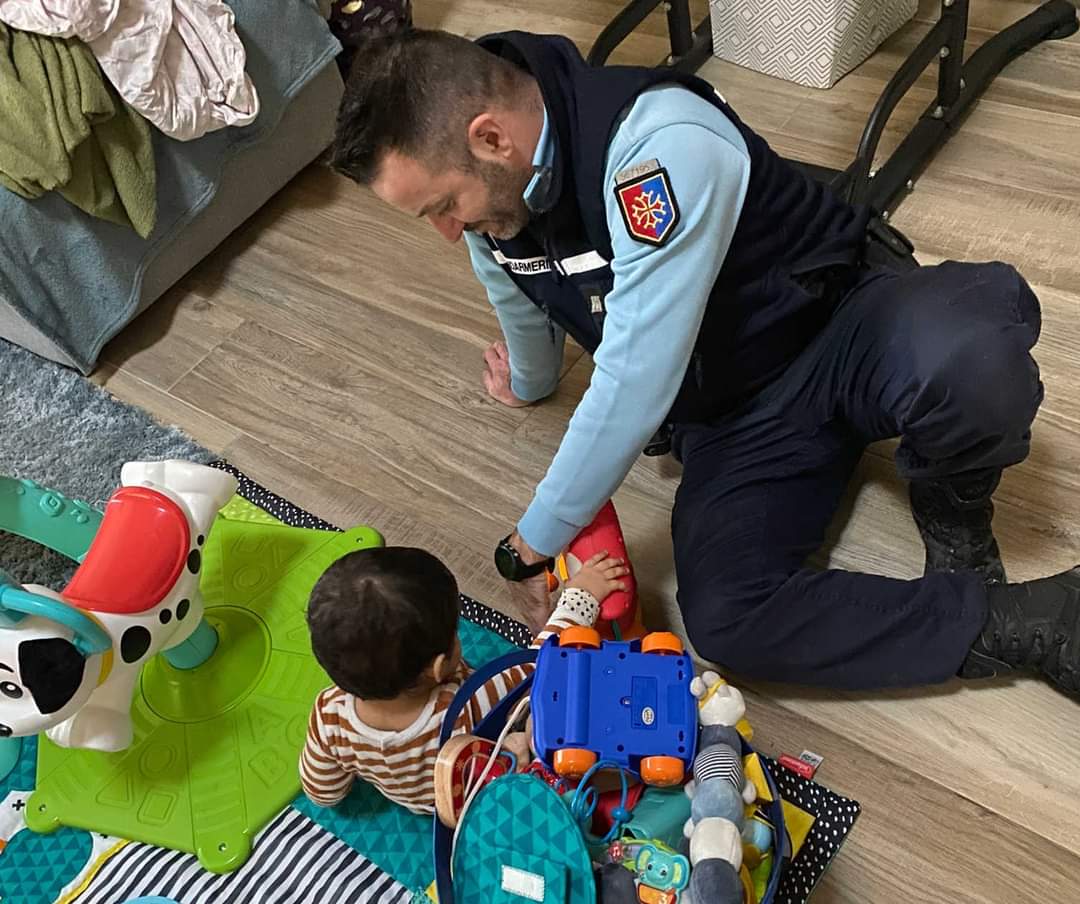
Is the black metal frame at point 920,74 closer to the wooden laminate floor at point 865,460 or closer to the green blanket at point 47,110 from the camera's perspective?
the wooden laminate floor at point 865,460

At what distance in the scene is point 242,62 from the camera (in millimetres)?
1473

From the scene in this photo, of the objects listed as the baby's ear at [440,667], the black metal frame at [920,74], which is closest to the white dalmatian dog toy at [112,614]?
the baby's ear at [440,667]

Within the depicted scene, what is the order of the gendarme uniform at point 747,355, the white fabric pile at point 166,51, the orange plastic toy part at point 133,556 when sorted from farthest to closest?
the white fabric pile at point 166,51 → the orange plastic toy part at point 133,556 → the gendarme uniform at point 747,355

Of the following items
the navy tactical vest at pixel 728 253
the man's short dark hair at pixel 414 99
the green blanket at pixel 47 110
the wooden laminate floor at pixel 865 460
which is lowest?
the wooden laminate floor at pixel 865 460

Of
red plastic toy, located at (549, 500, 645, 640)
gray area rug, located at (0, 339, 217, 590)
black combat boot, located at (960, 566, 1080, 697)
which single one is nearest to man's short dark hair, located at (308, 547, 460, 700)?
red plastic toy, located at (549, 500, 645, 640)

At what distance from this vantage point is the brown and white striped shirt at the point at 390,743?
912mm

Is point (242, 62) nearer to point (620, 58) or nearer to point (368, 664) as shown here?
point (620, 58)

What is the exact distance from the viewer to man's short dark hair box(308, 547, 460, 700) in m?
0.83

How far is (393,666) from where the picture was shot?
2.76 ft

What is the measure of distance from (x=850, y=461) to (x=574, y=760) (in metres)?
0.48

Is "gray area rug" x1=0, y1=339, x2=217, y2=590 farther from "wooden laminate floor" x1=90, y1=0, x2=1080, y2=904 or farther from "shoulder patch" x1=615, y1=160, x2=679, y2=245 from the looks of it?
"shoulder patch" x1=615, y1=160, x2=679, y2=245

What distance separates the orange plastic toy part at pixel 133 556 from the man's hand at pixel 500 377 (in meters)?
0.47

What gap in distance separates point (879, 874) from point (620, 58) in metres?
1.41

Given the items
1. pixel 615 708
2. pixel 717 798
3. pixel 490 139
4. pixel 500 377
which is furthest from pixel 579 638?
pixel 500 377
